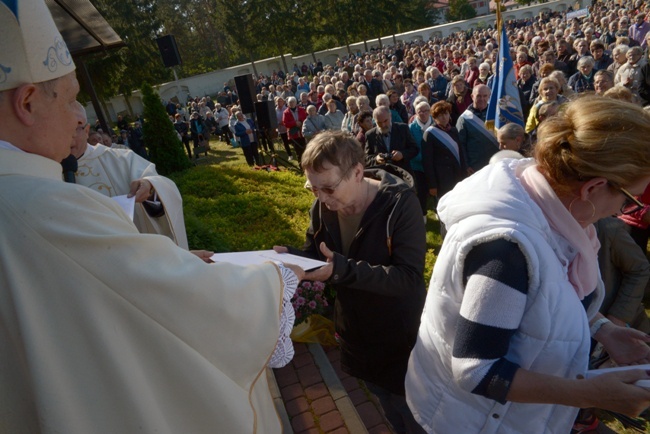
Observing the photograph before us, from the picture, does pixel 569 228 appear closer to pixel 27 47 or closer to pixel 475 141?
pixel 27 47

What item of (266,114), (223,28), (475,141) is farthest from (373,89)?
(223,28)

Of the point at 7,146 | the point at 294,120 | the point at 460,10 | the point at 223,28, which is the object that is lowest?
the point at 294,120

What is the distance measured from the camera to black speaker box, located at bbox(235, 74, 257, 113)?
11469mm

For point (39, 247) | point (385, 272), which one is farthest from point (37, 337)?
point (385, 272)

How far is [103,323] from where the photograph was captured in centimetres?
120

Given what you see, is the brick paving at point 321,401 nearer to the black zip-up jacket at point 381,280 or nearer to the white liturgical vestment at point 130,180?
the black zip-up jacket at point 381,280

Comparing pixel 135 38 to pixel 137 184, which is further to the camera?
pixel 135 38

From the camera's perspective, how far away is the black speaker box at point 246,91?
11.5 metres

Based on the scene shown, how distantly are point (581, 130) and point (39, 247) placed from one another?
159 centimetres

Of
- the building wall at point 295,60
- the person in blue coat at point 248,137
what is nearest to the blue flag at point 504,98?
the person in blue coat at point 248,137

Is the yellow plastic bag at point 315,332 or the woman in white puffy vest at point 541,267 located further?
the yellow plastic bag at point 315,332

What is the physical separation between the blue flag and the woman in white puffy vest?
4.86 metres

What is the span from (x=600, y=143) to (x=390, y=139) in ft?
15.8

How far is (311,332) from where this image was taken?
404cm
